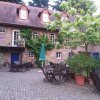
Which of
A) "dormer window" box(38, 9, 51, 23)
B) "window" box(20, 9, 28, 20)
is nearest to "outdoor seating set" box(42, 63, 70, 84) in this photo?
"window" box(20, 9, 28, 20)


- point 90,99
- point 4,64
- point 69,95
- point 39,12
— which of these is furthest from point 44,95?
point 39,12

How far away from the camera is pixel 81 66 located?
14.5 metres

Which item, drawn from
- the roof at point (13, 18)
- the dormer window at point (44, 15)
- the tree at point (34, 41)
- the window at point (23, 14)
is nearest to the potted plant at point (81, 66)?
the tree at point (34, 41)

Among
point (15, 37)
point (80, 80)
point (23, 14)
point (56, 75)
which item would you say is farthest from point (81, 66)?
point (23, 14)

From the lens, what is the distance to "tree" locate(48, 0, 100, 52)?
14.1 meters

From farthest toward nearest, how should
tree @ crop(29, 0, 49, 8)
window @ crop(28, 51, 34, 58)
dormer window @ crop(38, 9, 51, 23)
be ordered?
tree @ crop(29, 0, 49, 8)
dormer window @ crop(38, 9, 51, 23)
window @ crop(28, 51, 34, 58)

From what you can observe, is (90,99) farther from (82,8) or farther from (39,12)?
(39,12)

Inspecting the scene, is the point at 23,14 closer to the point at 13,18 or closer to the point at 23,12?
the point at 23,12

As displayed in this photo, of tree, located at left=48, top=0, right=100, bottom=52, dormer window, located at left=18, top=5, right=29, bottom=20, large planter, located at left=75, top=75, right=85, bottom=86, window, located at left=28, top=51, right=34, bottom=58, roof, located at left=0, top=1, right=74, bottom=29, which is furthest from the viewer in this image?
dormer window, located at left=18, top=5, right=29, bottom=20

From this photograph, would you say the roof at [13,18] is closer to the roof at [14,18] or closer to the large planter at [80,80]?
the roof at [14,18]

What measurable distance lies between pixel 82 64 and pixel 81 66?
0.14 m

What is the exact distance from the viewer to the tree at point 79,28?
1407 centimetres

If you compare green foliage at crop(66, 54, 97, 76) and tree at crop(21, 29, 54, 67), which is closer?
green foliage at crop(66, 54, 97, 76)

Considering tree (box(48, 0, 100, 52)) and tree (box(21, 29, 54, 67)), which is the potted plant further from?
tree (box(21, 29, 54, 67))
